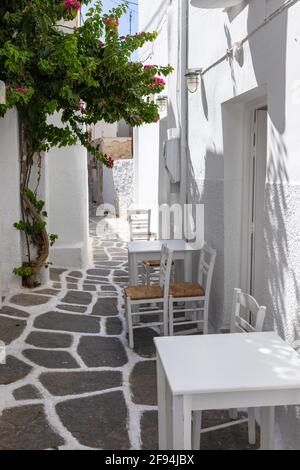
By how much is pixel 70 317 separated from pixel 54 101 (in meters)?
2.89

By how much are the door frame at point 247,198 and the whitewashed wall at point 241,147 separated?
1.8 inches

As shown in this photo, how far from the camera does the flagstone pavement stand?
3.77 metres

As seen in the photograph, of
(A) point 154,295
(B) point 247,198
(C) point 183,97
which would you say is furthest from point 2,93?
(B) point 247,198

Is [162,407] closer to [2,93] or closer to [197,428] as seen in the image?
[197,428]

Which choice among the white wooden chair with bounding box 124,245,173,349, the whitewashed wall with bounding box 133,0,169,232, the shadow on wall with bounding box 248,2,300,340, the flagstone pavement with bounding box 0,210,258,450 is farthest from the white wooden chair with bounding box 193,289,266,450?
the whitewashed wall with bounding box 133,0,169,232

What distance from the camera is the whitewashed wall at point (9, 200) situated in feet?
24.1

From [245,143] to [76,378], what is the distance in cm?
298

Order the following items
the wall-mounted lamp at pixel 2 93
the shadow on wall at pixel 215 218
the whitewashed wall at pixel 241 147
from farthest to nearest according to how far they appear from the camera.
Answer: the wall-mounted lamp at pixel 2 93, the shadow on wall at pixel 215 218, the whitewashed wall at pixel 241 147

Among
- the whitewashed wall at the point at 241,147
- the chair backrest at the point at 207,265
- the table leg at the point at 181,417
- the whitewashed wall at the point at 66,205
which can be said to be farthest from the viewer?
the whitewashed wall at the point at 66,205

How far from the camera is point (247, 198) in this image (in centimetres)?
529

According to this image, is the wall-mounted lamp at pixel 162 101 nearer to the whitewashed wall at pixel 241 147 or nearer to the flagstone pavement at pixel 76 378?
the whitewashed wall at pixel 241 147

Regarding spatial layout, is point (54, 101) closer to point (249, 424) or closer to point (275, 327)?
point (275, 327)

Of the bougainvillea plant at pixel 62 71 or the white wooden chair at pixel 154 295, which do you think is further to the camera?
the bougainvillea plant at pixel 62 71

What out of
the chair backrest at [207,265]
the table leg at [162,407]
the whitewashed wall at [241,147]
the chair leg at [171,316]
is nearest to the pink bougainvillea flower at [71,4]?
the whitewashed wall at [241,147]
